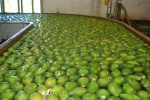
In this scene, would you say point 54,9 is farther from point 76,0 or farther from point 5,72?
point 5,72

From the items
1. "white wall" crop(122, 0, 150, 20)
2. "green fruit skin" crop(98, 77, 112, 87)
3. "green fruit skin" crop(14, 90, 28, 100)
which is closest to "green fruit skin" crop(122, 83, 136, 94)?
"green fruit skin" crop(98, 77, 112, 87)

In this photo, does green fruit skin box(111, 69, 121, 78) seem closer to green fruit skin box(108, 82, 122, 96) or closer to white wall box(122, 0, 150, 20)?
green fruit skin box(108, 82, 122, 96)

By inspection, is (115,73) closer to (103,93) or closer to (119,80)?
(119,80)

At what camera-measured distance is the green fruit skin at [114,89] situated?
122 cm

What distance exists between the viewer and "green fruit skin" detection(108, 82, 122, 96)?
48.2 inches

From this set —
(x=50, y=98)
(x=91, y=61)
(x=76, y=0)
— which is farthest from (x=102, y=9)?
(x=50, y=98)

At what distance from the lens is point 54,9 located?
9531 millimetres

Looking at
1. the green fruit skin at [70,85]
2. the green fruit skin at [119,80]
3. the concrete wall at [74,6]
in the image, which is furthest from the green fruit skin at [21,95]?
the concrete wall at [74,6]

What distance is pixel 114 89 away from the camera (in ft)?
4.09

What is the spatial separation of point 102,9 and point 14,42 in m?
7.21

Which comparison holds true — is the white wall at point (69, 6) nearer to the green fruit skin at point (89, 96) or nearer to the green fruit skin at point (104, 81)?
the green fruit skin at point (104, 81)

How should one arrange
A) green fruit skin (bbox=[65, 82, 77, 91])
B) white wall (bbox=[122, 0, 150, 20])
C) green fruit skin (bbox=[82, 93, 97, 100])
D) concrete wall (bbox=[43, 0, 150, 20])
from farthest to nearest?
1. concrete wall (bbox=[43, 0, 150, 20])
2. white wall (bbox=[122, 0, 150, 20])
3. green fruit skin (bbox=[65, 82, 77, 91])
4. green fruit skin (bbox=[82, 93, 97, 100])

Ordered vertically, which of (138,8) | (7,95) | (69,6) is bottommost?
(7,95)

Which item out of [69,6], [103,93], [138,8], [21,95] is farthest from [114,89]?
[69,6]
